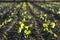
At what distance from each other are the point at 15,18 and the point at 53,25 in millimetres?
682

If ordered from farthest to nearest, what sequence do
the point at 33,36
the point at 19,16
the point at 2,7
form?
the point at 2,7 < the point at 19,16 < the point at 33,36

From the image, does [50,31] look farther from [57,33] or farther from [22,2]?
[22,2]

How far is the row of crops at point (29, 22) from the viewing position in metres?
3.58

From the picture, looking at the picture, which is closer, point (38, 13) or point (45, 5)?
point (38, 13)

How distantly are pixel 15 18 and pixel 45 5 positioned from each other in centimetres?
74

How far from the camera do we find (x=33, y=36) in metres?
3.60

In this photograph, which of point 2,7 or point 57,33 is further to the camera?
point 2,7

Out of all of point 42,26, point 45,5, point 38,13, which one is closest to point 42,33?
point 42,26

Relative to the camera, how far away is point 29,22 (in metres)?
3.71

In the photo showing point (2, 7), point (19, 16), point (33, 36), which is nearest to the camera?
point (33, 36)

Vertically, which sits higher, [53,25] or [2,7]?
[2,7]

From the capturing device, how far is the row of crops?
358 cm

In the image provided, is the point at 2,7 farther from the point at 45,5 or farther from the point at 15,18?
the point at 45,5

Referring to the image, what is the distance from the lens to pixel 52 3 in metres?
4.30
